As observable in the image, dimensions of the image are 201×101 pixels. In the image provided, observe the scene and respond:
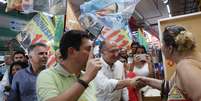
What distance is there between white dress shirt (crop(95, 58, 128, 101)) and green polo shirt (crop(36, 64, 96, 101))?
149cm

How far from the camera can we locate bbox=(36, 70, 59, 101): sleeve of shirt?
1.97 metres

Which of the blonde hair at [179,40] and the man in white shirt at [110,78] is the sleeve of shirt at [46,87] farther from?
the man in white shirt at [110,78]

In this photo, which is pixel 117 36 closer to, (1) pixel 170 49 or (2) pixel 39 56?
(2) pixel 39 56

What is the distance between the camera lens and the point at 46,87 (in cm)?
200

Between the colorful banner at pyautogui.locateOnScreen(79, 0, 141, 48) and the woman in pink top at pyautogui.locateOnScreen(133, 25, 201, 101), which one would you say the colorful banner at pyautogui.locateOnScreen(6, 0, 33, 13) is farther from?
the woman in pink top at pyautogui.locateOnScreen(133, 25, 201, 101)

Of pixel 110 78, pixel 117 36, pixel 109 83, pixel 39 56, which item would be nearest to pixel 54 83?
pixel 109 83

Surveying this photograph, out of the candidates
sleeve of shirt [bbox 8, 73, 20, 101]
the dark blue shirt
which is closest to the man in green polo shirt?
the dark blue shirt

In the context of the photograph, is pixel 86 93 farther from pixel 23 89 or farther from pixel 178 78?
pixel 23 89

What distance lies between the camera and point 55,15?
4.43m

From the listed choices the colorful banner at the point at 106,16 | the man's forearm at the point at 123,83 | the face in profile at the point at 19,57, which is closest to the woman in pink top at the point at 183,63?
the man's forearm at the point at 123,83

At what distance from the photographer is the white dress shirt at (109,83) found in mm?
3730

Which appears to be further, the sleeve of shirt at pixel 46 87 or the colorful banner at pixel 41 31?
the colorful banner at pixel 41 31

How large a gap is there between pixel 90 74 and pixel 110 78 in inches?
78.8

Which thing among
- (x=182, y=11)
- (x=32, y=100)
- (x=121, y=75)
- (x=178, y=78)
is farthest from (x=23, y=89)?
(x=182, y=11)
